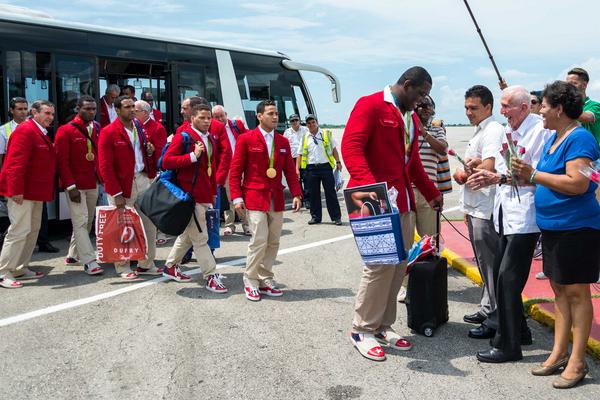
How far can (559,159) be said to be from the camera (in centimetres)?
367

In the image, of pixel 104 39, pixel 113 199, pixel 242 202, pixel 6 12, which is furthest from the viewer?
pixel 104 39

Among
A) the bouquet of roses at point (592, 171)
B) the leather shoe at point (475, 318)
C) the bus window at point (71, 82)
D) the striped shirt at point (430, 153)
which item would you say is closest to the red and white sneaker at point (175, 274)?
the striped shirt at point (430, 153)

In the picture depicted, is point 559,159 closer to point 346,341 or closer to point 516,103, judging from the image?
point 516,103

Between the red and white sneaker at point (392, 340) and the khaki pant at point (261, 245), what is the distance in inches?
66.0

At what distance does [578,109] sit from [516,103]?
0.54 m

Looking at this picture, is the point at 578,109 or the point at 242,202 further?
the point at 242,202

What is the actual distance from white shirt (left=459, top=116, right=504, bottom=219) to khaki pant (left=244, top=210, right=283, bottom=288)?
1978 mm

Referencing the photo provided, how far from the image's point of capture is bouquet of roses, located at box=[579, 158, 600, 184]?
3539 mm

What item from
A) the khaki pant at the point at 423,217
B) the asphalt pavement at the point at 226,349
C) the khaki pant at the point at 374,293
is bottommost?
the asphalt pavement at the point at 226,349

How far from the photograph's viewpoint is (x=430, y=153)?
6.14 metres

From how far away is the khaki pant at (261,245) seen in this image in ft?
19.0

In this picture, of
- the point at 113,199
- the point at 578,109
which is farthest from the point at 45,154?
the point at 578,109

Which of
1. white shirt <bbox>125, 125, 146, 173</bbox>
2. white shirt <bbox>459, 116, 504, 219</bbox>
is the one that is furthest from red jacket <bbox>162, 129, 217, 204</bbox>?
white shirt <bbox>459, 116, 504, 219</bbox>

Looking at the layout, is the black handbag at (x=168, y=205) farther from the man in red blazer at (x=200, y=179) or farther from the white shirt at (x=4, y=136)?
the white shirt at (x=4, y=136)
